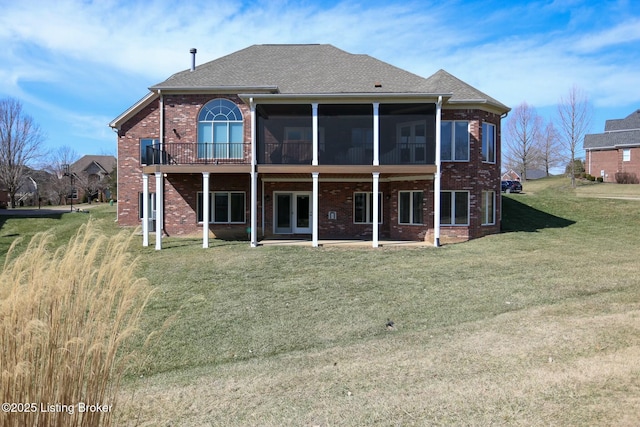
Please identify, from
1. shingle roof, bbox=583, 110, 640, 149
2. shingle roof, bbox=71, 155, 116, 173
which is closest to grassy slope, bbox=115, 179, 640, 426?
shingle roof, bbox=583, 110, 640, 149

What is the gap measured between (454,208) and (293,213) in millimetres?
7220

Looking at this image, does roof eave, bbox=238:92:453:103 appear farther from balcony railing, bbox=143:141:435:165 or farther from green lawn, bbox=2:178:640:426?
green lawn, bbox=2:178:640:426

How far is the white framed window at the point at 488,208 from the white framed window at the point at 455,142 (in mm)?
2056

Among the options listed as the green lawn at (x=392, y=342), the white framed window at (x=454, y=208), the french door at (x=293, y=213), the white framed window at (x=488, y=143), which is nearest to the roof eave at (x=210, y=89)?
the french door at (x=293, y=213)

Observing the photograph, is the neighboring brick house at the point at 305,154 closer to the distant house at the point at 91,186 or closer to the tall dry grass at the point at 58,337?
the tall dry grass at the point at 58,337

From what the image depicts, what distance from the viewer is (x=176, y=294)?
30.4ft

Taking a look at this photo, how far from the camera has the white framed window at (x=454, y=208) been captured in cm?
1753

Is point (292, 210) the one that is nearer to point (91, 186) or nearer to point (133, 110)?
point (133, 110)

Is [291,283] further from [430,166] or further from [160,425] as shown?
[430,166]

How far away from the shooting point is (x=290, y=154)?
63.7 feet

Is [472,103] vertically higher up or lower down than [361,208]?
higher up

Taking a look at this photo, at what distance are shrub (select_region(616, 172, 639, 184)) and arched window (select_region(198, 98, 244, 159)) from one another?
1424 inches

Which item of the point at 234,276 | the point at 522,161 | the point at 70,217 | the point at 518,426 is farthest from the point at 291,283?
the point at 522,161

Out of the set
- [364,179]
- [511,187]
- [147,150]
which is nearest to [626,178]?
[511,187]
